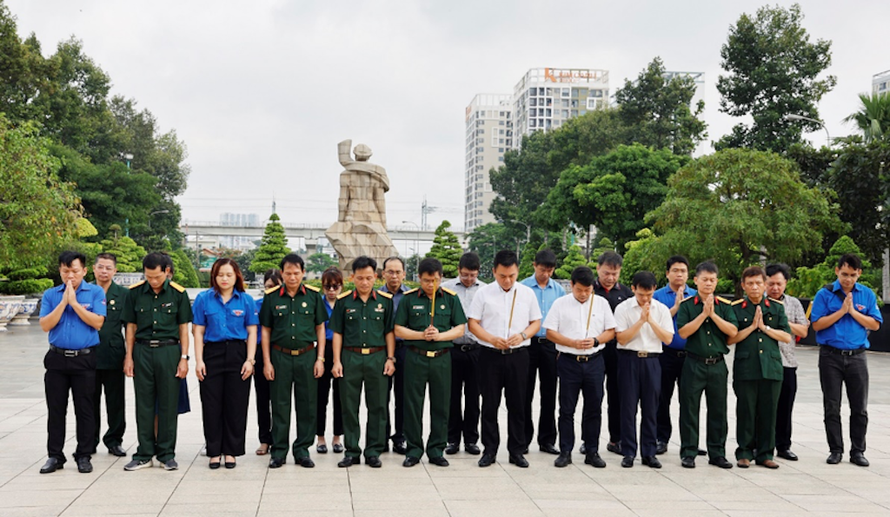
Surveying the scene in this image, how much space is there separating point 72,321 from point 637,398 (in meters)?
3.95

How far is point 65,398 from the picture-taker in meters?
5.59

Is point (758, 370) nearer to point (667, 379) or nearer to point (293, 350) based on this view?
point (667, 379)

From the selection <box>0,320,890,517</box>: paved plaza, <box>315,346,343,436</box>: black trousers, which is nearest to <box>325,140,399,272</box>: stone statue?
<box>0,320,890,517</box>: paved plaza

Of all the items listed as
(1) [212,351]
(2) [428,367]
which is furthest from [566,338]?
(1) [212,351]

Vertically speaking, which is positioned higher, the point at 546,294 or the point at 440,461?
the point at 546,294

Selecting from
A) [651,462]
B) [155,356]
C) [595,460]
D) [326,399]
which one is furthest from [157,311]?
[651,462]

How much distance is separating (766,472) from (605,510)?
1714mm

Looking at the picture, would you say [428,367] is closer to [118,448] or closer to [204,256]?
[118,448]

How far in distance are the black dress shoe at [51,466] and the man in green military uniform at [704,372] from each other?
4270 millimetres

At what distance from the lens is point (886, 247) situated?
1811cm

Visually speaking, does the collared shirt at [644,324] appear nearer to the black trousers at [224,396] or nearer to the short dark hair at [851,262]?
the short dark hair at [851,262]

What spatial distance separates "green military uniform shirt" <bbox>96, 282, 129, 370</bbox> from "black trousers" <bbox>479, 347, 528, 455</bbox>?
8.50 ft

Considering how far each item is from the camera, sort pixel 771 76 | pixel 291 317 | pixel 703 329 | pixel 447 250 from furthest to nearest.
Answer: pixel 447 250, pixel 771 76, pixel 703 329, pixel 291 317

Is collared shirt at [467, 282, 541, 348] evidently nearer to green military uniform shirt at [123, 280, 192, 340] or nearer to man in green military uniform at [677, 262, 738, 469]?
man in green military uniform at [677, 262, 738, 469]
